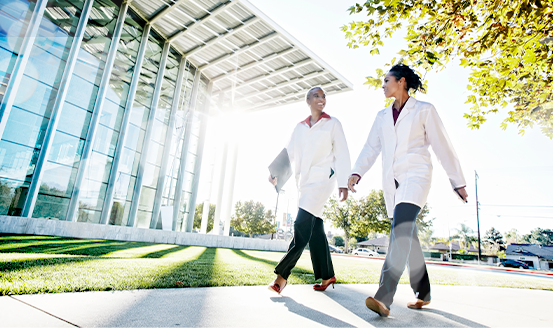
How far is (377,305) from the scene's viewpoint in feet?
6.86

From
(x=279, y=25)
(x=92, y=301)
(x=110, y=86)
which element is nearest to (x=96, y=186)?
Result: (x=110, y=86)

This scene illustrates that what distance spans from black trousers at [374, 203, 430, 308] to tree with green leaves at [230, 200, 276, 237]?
55.2 m

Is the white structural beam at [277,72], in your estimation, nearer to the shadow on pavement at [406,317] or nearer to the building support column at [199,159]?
the building support column at [199,159]

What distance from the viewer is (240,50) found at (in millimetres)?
19938

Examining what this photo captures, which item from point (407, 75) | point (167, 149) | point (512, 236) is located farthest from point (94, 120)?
point (512, 236)

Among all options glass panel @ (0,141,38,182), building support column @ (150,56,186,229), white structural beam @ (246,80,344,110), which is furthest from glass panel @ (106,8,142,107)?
white structural beam @ (246,80,344,110)

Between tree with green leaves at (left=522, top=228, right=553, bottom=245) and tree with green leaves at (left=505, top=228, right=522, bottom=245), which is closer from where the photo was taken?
tree with green leaves at (left=522, top=228, right=553, bottom=245)

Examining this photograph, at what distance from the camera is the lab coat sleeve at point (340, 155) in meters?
3.18

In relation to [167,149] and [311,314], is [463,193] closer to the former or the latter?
[311,314]

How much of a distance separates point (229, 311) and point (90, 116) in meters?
16.2

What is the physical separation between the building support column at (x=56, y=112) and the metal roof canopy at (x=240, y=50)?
3952 millimetres

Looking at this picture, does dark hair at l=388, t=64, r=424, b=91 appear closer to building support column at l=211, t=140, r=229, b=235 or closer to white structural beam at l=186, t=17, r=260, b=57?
white structural beam at l=186, t=17, r=260, b=57

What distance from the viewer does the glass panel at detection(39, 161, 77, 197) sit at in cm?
1324

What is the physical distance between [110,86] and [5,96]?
16.6 feet
